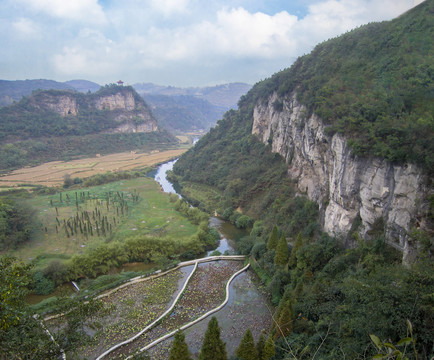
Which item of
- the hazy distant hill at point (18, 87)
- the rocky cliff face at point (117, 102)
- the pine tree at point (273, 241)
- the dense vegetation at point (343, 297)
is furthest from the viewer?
the hazy distant hill at point (18, 87)

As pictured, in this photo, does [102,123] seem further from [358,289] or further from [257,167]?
[358,289]

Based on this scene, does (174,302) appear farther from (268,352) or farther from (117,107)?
(117,107)

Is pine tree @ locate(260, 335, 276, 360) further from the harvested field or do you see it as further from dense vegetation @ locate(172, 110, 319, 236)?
dense vegetation @ locate(172, 110, 319, 236)

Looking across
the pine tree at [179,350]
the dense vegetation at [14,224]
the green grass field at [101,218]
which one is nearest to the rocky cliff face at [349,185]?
the pine tree at [179,350]

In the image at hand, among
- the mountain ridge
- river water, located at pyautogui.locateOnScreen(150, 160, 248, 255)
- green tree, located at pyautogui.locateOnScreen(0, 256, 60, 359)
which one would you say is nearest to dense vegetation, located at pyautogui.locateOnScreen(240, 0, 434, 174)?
the mountain ridge

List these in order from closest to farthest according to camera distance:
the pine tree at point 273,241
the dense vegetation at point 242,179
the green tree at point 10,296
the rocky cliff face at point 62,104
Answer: the green tree at point 10,296, the pine tree at point 273,241, the dense vegetation at point 242,179, the rocky cliff face at point 62,104

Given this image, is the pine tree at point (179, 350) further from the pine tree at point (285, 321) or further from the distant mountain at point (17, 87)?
the distant mountain at point (17, 87)
